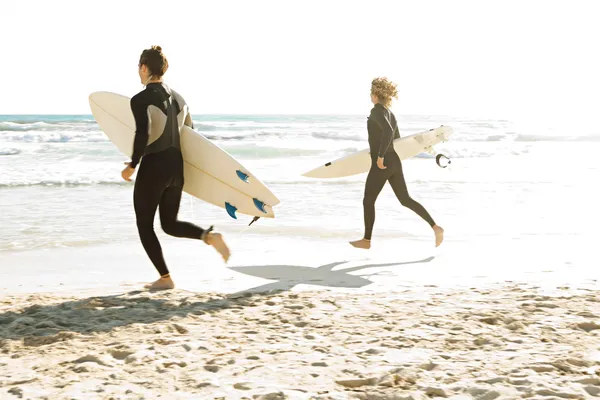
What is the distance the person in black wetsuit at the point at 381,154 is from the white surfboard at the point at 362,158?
977 millimetres

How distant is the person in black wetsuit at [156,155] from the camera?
14.5 feet

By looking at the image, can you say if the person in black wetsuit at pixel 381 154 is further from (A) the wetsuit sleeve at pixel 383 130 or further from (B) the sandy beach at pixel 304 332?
(B) the sandy beach at pixel 304 332

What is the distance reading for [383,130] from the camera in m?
6.09

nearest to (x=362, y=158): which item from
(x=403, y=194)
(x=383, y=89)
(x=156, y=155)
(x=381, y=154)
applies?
(x=403, y=194)

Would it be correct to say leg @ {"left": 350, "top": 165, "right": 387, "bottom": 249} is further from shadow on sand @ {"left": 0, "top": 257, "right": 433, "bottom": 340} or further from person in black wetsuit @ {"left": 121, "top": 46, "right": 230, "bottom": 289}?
person in black wetsuit @ {"left": 121, "top": 46, "right": 230, "bottom": 289}

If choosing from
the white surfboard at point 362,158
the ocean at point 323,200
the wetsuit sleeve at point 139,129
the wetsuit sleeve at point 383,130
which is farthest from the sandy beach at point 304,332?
the white surfboard at point 362,158

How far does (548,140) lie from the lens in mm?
30359

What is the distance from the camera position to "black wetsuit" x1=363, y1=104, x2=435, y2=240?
612 cm

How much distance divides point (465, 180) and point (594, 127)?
2552cm

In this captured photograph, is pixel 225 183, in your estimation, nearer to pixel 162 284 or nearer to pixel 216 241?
pixel 216 241

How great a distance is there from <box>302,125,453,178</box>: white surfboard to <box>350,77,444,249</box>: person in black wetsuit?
977mm

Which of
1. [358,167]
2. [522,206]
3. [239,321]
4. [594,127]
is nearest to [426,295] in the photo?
[239,321]

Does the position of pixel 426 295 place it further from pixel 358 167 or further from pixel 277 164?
pixel 277 164

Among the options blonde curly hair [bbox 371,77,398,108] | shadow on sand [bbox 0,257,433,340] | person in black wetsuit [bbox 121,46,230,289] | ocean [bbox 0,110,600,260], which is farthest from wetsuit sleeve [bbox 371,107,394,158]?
person in black wetsuit [bbox 121,46,230,289]
